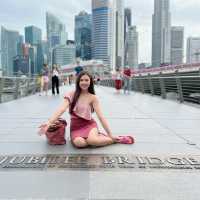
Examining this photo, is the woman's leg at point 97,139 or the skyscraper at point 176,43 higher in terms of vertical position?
the skyscraper at point 176,43

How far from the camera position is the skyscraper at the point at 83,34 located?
125 m

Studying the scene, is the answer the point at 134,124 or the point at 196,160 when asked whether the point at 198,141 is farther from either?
the point at 134,124

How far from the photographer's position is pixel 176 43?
100000 mm

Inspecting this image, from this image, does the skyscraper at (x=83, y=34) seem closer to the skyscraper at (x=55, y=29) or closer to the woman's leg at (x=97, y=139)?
the skyscraper at (x=55, y=29)

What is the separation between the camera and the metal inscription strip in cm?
390

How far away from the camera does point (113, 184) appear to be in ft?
11.0

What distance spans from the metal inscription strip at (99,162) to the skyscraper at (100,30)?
117 m

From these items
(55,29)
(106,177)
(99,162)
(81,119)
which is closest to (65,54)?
(55,29)

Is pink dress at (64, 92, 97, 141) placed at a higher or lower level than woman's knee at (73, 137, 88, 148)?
higher

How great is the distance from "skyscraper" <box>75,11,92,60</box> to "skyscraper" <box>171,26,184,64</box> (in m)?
33.7

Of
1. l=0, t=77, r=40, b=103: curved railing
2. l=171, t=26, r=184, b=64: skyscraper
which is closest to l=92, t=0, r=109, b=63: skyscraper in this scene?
l=171, t=26, r=184, b=64: skyscraper

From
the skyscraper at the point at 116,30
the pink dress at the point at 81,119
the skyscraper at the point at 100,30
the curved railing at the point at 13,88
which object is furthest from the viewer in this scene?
the skyscraper at the point at 100,30

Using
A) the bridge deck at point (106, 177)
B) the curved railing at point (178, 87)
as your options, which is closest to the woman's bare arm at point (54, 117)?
the bridge deck at point (106, 177)

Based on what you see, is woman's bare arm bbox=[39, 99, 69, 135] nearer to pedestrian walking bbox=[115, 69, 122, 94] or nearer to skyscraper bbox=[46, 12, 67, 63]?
pedestrian walking bbox=[115, 69, 122, 94]
